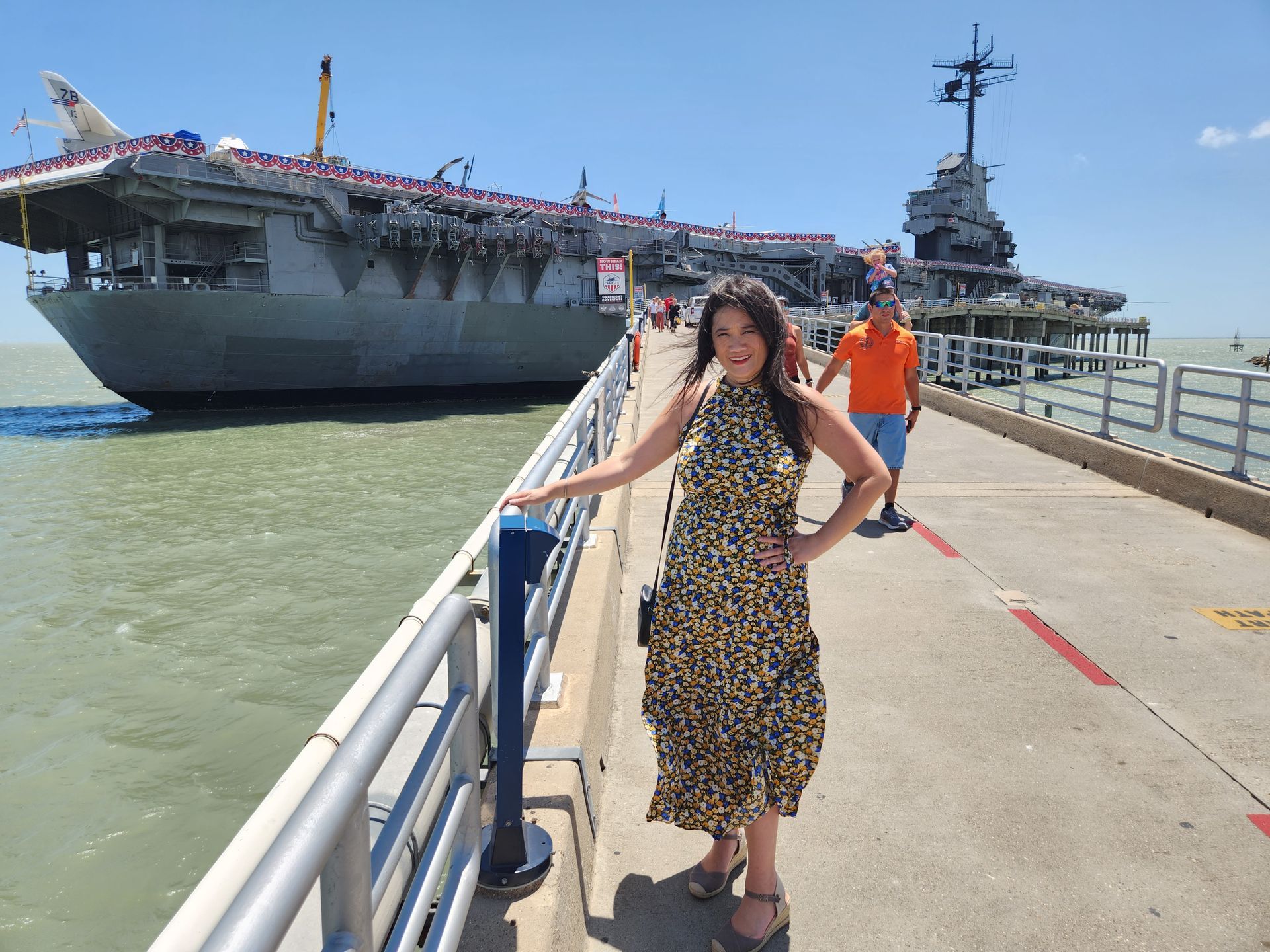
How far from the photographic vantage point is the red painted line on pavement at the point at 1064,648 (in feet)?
13.6

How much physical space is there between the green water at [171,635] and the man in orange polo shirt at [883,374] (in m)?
4.79

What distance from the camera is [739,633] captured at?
91.4 inches

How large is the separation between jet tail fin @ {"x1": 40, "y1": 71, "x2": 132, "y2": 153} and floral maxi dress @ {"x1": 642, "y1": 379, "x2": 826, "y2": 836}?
36579mm

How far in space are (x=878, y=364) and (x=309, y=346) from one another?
26.4 meters

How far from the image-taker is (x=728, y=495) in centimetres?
232

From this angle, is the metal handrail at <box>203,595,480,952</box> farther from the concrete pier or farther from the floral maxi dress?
the floral maxi dress

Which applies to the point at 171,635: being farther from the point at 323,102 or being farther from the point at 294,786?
the point at 323,102

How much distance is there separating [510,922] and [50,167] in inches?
1335

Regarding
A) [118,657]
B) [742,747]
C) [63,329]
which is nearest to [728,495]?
[742,747]

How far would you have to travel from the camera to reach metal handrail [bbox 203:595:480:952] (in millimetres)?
1067

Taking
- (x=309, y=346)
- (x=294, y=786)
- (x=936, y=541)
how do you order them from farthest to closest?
(x=309, y=346), (x=936, y=541), (x=294, y=786)

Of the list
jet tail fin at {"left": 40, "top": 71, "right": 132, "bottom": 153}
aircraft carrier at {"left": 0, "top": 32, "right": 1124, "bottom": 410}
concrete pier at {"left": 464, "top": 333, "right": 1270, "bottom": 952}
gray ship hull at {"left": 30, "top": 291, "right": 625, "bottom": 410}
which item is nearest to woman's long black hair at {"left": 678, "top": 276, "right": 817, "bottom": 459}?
concrete pier at {"left": 464, "top": 333, "right": 1270, "bottom": 952}

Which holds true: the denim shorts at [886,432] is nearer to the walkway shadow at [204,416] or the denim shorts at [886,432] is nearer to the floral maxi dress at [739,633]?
the floral maxi dress at [739,633]

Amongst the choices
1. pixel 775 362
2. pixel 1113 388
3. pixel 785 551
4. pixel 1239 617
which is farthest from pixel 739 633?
pixel 1113 388
